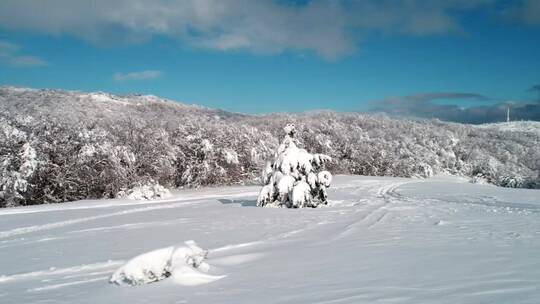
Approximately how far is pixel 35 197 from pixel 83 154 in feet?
14.8

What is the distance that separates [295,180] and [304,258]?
1113cm

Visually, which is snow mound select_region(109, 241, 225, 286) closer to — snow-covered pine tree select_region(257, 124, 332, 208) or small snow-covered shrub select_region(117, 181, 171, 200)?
snow-covered pine tree select_region(257, 124, 332, 208)

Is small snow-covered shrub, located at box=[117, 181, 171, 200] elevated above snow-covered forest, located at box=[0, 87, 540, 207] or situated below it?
below

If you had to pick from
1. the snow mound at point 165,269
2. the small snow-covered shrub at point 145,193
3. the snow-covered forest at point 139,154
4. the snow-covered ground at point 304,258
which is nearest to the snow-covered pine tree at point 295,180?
the snow-covered ground at point 304,258

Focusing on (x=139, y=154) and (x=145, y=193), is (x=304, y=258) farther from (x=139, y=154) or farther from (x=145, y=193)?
(x=139, y=154)

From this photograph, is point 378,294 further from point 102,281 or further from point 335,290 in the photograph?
point 102,281

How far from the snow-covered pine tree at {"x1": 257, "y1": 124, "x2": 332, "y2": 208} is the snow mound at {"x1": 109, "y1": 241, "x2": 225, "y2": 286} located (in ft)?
37.4

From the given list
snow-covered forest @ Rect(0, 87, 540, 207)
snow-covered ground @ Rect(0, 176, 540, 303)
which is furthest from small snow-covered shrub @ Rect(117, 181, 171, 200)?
snow-covered ground @ Rect(0, 176, 540, 303)

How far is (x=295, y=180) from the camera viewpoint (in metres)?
19.1

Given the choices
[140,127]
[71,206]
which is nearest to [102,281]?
[71,206]

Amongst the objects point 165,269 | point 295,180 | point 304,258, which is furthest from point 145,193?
point 165,269

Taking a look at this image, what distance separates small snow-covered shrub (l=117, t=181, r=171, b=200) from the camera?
2877cm

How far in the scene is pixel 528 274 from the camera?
5488mm

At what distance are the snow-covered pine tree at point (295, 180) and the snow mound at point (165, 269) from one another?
11403 millimetres
